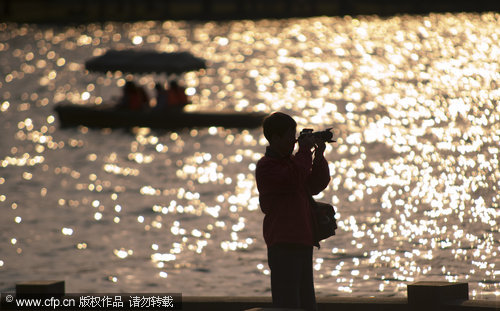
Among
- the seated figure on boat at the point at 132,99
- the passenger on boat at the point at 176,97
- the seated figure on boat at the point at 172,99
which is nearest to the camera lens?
the seated figure on boat at the point at 132,99

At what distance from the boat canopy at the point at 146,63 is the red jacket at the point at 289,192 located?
31.1 m

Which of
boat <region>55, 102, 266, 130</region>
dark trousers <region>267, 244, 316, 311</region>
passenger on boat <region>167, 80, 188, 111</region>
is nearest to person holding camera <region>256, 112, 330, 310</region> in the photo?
dark trousers <region>267, 244, 316, 311</region>

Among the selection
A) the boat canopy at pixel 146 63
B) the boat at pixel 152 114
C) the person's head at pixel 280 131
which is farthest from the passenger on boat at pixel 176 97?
the person's head at pixel 280 131

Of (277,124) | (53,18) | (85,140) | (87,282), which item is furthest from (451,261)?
(53,18)

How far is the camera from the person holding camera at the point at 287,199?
31.4ft

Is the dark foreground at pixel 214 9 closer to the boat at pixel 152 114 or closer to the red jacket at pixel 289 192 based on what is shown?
the boat at pixel 152 114

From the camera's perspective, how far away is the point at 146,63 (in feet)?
134

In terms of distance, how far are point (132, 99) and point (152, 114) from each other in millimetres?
1043

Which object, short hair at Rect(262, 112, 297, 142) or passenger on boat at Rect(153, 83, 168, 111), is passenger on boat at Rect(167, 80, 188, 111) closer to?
passenger on boat at Rect(153, 83, 168, 111)

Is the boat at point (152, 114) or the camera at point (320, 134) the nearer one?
the camera at point (320, 134)

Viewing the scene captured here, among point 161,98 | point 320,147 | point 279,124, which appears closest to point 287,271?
point 320,147

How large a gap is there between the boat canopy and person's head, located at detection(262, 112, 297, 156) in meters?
31.1

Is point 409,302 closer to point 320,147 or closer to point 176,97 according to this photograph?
point 320,147

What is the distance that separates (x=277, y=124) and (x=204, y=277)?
11.0 m
